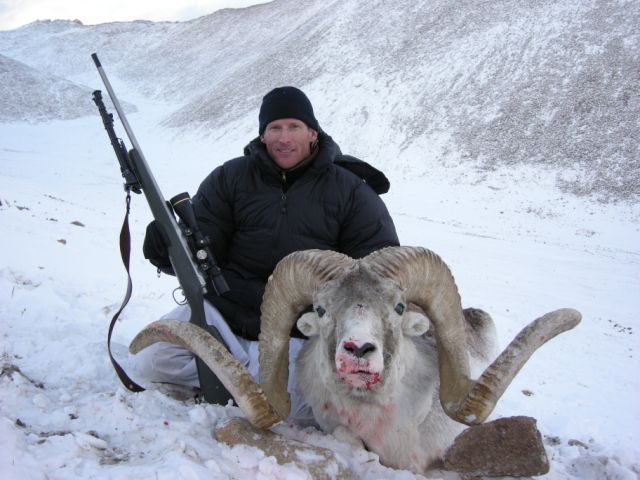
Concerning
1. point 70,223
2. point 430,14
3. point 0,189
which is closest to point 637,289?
point 70,223

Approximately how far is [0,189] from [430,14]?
1582 inches

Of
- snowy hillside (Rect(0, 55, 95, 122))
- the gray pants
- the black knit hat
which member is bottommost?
the gray pants

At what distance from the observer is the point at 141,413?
4102mm

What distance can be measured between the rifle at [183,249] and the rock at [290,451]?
0.77m

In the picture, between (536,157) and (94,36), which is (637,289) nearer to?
(536,157)

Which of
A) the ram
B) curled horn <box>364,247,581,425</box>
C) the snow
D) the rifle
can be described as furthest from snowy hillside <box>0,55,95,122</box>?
curled horn <box>364,247,581,425</box>

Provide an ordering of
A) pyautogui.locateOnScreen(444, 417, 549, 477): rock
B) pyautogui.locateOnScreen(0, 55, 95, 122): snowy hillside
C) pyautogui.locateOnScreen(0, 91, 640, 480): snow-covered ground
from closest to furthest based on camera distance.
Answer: pyautogui.locateOnScreen(0, 91, 640, 480): snow-covered ground < pyautogui.locateOnScreen(444, 417, 549, 477): rock < pyautogui.locateOnScreen(0, 55, 95, 122): snowy hillside

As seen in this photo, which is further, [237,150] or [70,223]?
[237,150]

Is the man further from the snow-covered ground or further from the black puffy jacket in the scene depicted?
the snow-covered ground

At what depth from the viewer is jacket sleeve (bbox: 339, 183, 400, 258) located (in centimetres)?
554

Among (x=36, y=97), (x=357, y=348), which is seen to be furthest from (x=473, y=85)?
(x=36, y=97)

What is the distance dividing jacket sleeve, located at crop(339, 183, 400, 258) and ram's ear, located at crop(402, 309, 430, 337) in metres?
1.21

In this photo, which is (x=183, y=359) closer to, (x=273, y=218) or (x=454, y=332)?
(x=273, y=218)

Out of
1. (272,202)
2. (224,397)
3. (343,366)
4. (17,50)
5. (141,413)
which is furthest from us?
(17,50)
